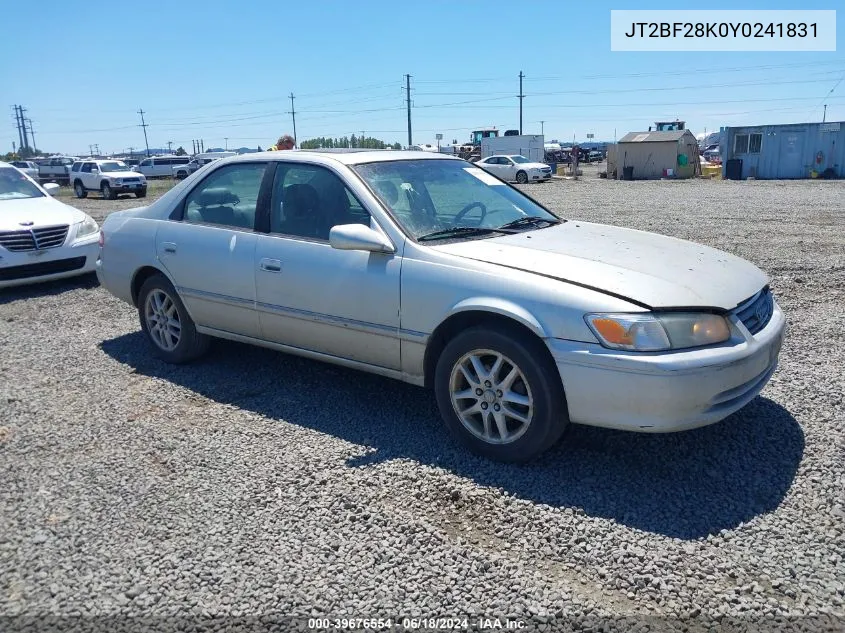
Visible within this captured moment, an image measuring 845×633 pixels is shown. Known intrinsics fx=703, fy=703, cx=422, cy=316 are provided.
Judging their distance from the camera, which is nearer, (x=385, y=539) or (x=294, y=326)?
(x=385, y=539)

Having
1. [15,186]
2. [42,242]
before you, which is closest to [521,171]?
[15,186]

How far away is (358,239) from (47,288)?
21.4 ft

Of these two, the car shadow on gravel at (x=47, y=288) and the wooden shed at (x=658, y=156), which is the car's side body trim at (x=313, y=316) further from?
the wooden shed at (x=658, y=156)

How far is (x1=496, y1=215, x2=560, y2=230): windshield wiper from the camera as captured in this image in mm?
4484

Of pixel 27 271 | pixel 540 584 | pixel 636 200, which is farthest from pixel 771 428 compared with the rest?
pixel 636 200

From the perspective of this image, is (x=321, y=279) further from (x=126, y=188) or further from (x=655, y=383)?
(x=126, y=188)

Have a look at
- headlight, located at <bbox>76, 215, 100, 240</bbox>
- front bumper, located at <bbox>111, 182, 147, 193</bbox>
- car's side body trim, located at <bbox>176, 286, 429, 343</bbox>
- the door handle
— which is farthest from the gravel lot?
front bumper, located at <bbox>111, 182, 147, 193</bbox>

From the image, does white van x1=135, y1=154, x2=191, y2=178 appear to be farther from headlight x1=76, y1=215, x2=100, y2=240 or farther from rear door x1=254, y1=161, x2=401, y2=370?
rear door x1=254, y1=161, x2=401, y2=370

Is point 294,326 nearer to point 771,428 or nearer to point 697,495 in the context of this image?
point 697,495

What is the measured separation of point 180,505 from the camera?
3.40 m

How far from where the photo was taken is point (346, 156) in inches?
184

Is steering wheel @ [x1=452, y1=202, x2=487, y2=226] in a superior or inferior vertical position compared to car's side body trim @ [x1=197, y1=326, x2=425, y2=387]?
superior

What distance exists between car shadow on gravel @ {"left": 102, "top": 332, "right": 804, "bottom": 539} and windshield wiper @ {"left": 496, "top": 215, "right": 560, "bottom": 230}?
126cm

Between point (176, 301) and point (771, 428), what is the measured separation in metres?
4.15
